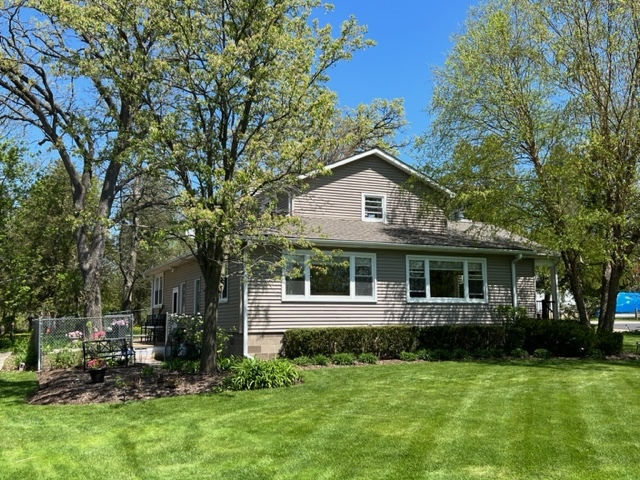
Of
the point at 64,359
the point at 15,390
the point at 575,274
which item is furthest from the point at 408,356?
the point at 15,390

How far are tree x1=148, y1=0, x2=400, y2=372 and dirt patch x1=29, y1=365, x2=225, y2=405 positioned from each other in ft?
3.02

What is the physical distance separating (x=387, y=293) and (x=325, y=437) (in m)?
9.22

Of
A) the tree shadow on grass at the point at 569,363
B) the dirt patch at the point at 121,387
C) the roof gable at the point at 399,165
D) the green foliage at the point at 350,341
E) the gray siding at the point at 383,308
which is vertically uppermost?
the roof gable at the point at 399,165

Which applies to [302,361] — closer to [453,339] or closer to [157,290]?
[453,339]

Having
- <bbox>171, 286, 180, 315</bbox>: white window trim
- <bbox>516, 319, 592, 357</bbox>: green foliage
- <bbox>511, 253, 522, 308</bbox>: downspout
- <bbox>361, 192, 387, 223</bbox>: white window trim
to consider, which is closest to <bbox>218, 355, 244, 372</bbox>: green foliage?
<bbox>361, 192, 387, 223</bbox>: white window trim

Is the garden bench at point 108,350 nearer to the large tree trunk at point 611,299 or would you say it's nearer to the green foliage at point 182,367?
the green foliage at point 182,367

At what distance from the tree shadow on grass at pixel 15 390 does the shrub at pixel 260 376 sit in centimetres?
364

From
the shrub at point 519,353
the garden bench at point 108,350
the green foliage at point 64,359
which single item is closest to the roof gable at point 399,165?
the shrub at point 519,353

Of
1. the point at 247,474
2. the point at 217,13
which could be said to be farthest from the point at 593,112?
the point at 247,474

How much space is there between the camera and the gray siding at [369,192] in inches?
653

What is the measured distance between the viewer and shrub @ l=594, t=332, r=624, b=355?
14.9 meters

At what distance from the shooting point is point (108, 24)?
1083 centimetres

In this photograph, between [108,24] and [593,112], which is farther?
[593,112]

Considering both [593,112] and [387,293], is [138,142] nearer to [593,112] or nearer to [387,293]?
[387,293]
